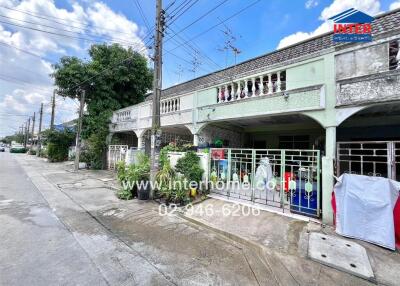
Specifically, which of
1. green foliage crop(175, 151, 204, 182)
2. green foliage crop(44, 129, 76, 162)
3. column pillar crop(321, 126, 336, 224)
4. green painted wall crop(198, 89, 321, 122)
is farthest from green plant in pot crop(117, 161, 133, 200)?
green foliage crop(44, 129, 76, 162)

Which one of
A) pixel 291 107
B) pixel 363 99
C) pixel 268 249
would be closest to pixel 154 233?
pixel 268 249

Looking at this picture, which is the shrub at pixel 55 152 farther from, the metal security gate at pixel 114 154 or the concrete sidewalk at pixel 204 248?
→ the concrete sidewalk at pixel 204 248

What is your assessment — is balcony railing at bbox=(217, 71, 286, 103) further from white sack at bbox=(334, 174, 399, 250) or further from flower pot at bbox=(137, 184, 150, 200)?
flower pot at bbox=(137, 184, 150, 200)

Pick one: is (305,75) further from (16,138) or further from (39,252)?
(16,138)

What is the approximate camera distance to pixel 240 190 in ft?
22.5

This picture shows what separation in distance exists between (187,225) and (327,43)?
246 inches

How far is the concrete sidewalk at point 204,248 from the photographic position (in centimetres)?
290

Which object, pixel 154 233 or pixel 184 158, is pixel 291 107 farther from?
pixel 154 233

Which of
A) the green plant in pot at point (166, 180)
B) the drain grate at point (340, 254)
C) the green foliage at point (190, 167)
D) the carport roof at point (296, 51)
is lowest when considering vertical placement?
the drain grate at point (340, 254)

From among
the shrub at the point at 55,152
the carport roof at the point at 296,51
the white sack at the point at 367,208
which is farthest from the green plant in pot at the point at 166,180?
the shrub at the point at 55,152

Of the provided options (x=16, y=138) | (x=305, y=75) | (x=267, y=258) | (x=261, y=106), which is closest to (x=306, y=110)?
(x=305, y=75)

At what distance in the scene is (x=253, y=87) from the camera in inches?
258

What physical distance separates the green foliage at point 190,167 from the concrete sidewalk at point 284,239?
0.96 m

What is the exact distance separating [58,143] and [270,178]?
21737mm
